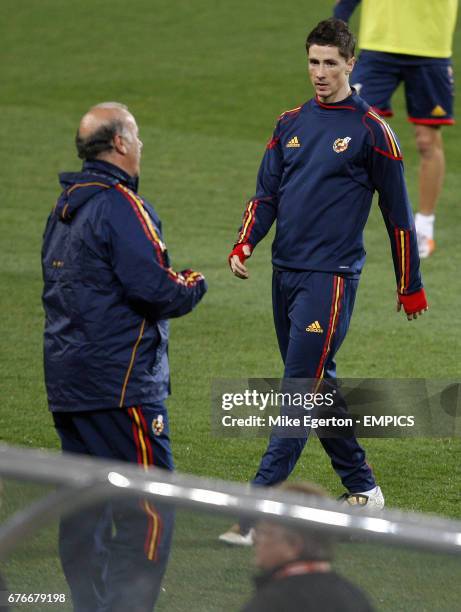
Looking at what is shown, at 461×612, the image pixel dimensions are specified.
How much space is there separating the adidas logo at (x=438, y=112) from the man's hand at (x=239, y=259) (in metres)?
4.50

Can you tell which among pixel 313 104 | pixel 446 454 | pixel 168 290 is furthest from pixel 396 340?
pixel 168 290

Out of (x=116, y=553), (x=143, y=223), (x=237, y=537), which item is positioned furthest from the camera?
(x=143, y=223)

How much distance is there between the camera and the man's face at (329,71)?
530 centimetres

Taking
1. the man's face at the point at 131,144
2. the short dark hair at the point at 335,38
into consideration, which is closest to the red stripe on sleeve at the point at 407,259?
the short dark hair at the point at 335,38

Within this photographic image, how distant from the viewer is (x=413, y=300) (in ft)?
18.0

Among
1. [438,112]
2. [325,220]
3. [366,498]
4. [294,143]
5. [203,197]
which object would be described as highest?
[294,143]

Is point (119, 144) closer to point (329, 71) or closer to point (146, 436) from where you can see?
point (146, 436)

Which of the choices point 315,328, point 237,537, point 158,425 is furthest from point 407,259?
point 237,537

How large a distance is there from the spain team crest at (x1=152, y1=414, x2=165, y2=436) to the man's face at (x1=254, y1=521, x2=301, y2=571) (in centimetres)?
192

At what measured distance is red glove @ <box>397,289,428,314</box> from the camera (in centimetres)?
548

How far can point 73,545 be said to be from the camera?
274cm

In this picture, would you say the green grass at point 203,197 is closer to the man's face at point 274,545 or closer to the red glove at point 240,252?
the man's face at point 274,545

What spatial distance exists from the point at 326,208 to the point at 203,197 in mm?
6181

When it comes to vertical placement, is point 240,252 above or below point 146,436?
above
